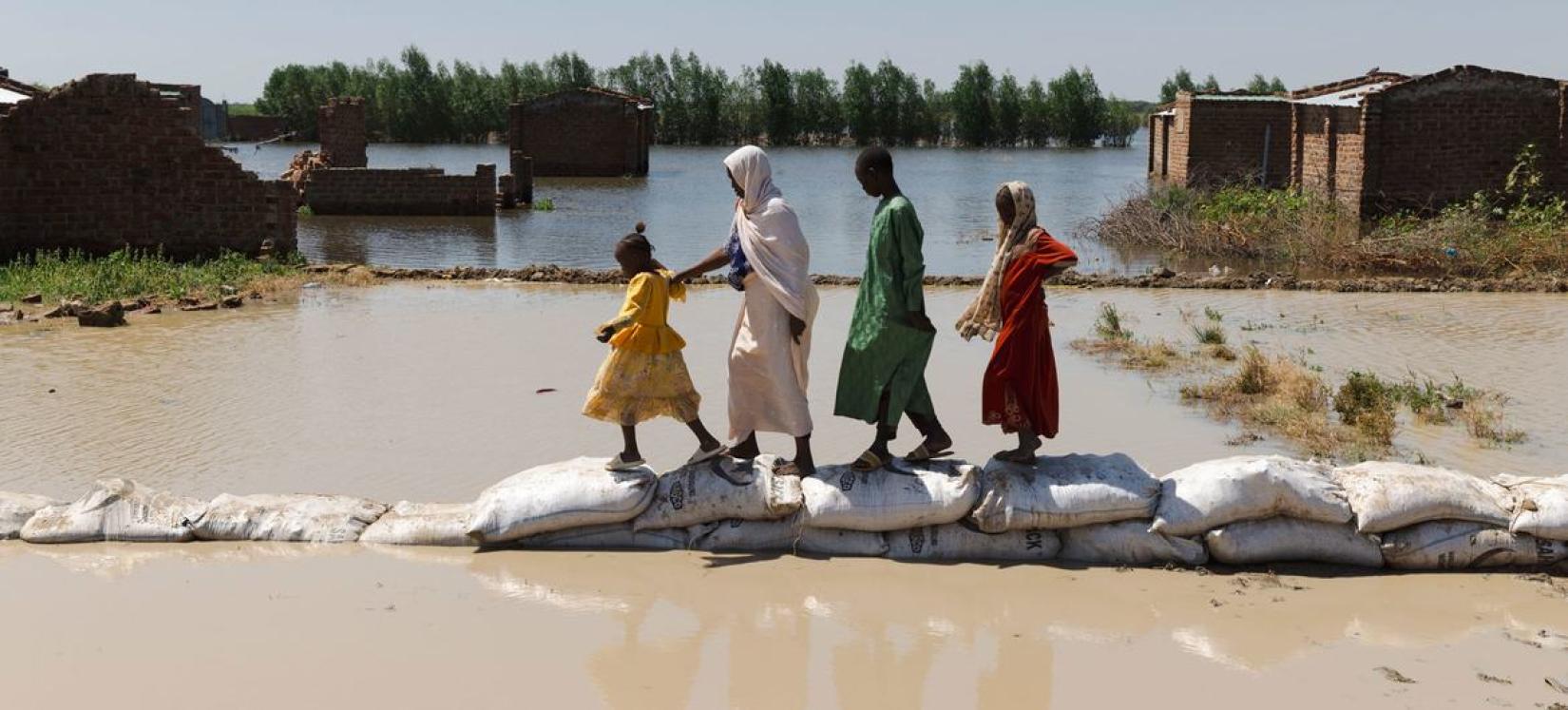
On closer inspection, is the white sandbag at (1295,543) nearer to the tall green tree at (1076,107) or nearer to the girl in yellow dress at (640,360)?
the girl in yellow dress at (640,360)

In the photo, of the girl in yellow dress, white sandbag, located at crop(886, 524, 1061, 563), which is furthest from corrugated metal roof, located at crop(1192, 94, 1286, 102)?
the girl in yellow dress

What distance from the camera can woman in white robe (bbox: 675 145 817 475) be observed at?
6.04 m

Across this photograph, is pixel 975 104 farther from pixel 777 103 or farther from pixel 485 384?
pixel 485 384

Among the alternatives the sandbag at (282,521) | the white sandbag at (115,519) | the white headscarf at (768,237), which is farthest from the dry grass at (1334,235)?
the white sandbag at (115,519)

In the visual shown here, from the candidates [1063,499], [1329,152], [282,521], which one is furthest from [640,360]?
[1329,152]

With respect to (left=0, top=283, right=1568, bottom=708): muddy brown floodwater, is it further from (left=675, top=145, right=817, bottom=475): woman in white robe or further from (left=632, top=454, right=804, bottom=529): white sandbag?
(left=675, top=145, right=817, bottom=475): woman in white robe

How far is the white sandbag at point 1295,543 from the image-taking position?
5.92 m

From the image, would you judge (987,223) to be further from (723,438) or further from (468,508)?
(468,508)

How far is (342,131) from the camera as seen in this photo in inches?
1373

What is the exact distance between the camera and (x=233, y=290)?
591 inches

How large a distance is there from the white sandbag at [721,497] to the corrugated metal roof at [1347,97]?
1810cm

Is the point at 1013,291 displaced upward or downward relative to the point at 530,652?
upward

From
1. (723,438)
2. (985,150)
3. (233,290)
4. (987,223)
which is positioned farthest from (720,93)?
(723,438)

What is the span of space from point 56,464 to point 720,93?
250 ft
